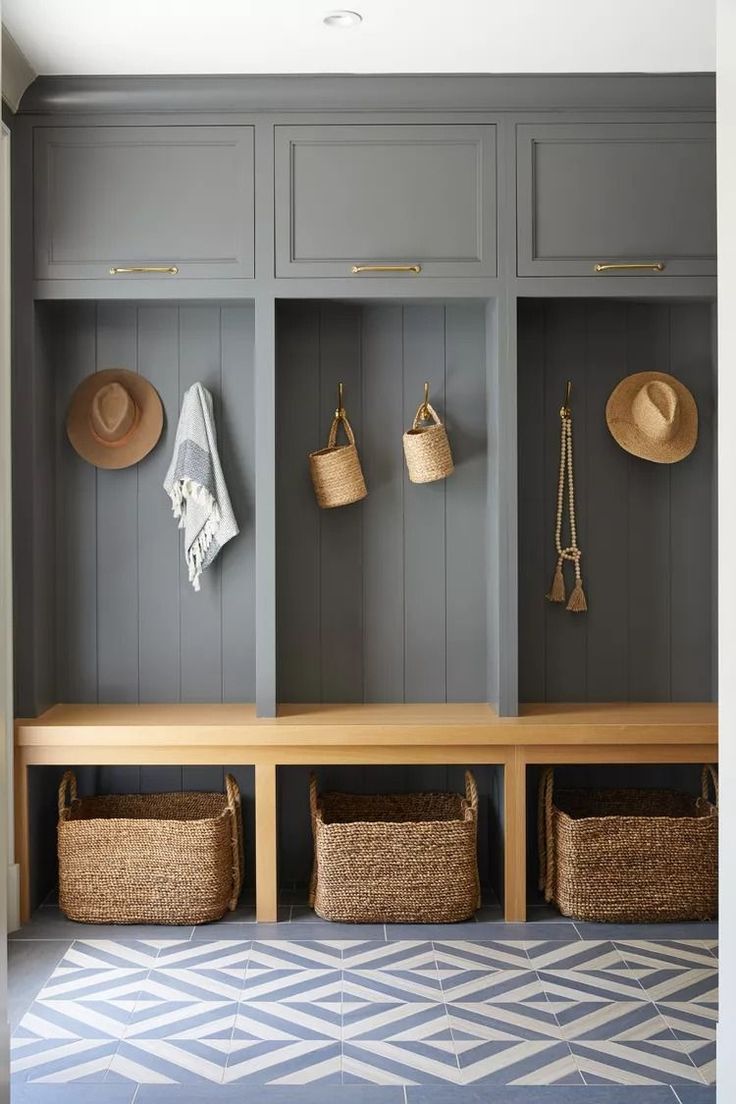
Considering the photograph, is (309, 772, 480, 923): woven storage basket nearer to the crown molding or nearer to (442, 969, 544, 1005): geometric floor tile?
(442, 969, 544, 1005): geometric floor tile

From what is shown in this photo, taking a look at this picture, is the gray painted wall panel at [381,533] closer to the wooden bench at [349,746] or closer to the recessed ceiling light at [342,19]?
the wooden bench at [349,746]

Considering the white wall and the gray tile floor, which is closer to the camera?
the white wall

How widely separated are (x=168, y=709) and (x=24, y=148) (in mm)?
1858

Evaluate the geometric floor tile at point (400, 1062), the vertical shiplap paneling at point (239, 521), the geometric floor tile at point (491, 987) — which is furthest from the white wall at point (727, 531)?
the vertical shiplap paneling at point (239, 521)

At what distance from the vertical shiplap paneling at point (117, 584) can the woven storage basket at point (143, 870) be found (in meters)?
0.55

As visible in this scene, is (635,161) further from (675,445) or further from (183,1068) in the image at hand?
(183,1068)

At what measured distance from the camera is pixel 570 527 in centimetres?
398

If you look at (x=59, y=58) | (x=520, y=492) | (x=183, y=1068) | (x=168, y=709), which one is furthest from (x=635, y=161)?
(x=183, y=1068)

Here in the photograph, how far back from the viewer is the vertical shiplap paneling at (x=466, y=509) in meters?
3.97

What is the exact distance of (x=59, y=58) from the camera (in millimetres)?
3471

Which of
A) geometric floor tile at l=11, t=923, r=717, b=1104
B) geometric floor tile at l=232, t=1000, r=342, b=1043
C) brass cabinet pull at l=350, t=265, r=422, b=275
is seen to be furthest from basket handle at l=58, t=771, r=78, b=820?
brass cabinet pull at l=350, t=265, r=422, b=275

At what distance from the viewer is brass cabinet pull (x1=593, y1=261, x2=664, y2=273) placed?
3.62 metres

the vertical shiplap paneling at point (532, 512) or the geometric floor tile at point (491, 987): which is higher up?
the vertical shiplap paneling at point (532, 512)

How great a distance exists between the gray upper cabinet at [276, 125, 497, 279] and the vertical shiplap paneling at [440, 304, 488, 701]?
388mm
